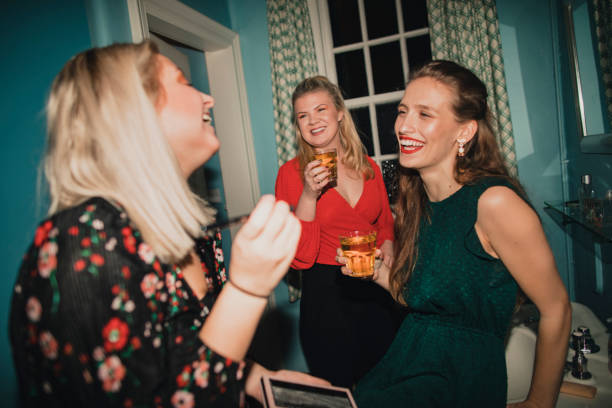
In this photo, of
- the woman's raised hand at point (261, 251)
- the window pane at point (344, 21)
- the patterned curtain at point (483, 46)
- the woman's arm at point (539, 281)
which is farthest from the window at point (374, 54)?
the woman's raised hand at point (261, 251)

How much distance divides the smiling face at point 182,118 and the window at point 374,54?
2.76m

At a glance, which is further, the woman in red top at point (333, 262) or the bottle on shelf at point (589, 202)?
the woman in red top at point (333, 262)

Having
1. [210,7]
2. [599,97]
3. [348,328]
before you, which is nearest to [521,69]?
[599,97]

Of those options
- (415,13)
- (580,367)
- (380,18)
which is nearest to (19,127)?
(580,367)

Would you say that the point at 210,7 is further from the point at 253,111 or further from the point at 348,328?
the point at 348,328

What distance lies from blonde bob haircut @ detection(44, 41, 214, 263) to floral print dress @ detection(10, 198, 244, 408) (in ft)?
0.17

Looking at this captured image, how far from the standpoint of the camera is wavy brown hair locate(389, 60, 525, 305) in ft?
5.29

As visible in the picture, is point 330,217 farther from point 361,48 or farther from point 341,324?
point 361,48

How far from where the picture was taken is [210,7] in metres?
3.25

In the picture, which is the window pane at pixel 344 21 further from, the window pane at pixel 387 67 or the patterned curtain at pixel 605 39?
the patterned curtain at pixel 605 39

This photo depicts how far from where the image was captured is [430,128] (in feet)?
5.29

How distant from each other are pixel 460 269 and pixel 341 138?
1530mm

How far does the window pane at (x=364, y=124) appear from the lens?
3.82 metres

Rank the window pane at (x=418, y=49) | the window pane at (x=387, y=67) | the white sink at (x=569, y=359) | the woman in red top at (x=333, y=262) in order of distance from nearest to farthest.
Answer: the white sink at (x=569, y=359), the woman in red top at (x=333, y=262), the window pane at (x=418, y=49), the window pane at (x=387, y=67)
